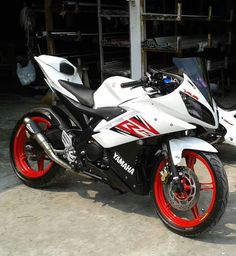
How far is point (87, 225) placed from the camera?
3232 mm

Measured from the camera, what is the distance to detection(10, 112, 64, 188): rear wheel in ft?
12.5

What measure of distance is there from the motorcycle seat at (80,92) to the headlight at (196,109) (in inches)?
30.4

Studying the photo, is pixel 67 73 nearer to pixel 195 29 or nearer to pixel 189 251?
pixel 189 251

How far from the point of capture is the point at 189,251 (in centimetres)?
287

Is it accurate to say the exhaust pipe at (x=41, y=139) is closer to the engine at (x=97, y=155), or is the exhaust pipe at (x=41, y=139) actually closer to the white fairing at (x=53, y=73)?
the engine at (x=97, y=155)

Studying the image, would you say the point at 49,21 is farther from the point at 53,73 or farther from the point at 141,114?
the point at 141,114

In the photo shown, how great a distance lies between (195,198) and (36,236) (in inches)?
43.9

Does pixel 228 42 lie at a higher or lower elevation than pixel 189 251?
higher

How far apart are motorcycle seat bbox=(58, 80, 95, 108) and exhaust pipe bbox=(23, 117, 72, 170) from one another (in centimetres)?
48

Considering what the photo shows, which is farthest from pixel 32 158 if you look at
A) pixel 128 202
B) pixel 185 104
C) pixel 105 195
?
pixel 185 104

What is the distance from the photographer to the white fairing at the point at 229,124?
4086 mm

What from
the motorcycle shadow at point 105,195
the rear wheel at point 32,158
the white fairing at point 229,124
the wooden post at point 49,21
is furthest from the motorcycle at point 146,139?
the wooden post at point 49,21

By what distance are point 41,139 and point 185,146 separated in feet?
4.26

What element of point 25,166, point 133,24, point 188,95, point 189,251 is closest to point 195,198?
point 189,251
